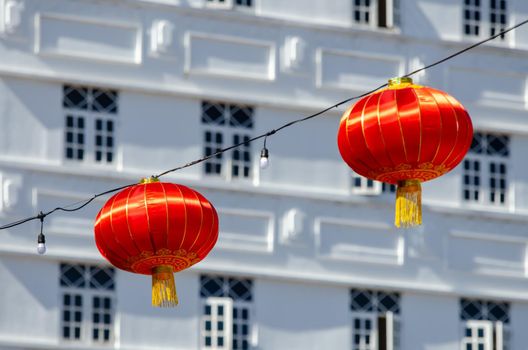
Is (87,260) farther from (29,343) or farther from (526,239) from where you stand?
(526,239)

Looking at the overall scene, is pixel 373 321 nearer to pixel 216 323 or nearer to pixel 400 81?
pixel 216 323

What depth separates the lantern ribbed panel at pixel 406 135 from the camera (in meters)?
32.5

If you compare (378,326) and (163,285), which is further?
(378,326)

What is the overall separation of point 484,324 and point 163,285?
8970 millimetres

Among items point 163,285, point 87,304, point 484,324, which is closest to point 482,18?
point 484,324

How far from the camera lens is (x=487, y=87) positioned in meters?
43.2

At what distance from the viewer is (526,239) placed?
42844 millimetres

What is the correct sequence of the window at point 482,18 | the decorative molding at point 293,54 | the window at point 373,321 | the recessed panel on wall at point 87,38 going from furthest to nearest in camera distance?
the window at point 482,18, the decorative molding at point 293,54, the window at point 373,321, the recessed panel on wall at point 87,38

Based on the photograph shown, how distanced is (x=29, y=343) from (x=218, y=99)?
4.42 meters

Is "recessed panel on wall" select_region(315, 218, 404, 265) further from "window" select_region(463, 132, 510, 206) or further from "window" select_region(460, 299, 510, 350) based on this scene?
"window" select_region(463, 132, 510, 206)

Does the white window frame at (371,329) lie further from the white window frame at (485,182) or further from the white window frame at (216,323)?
the white window frame at (485,182)

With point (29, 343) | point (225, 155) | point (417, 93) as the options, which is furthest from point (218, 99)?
point (417, 93)

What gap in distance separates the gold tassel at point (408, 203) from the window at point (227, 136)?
27.2ft

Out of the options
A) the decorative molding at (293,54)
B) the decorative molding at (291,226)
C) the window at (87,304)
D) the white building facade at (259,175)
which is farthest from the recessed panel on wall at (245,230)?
the decorative molding at (293,54)
